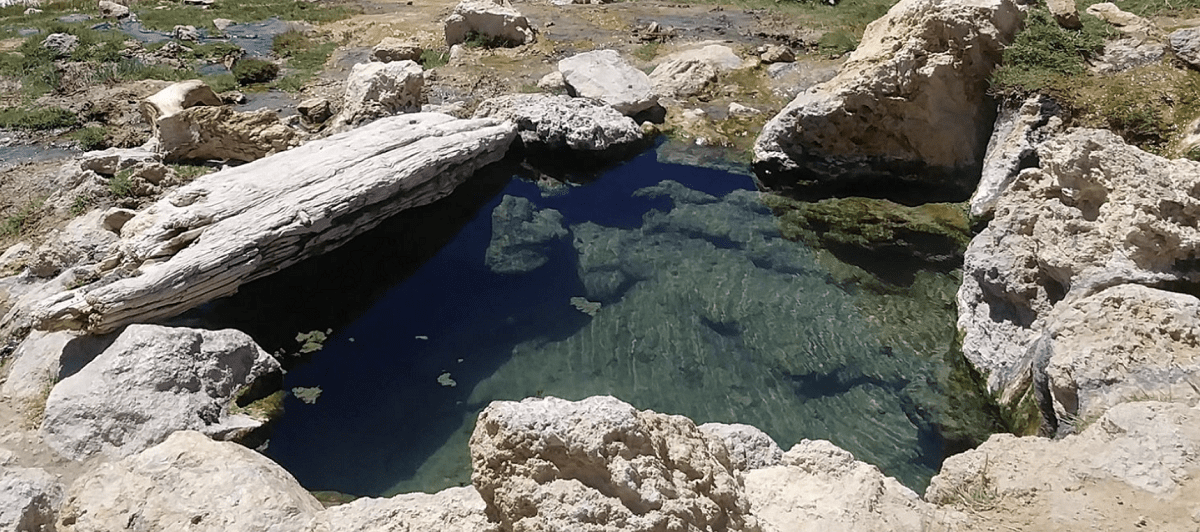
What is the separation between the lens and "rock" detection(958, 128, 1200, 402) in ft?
31.2

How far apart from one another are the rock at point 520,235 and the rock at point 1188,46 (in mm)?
12666

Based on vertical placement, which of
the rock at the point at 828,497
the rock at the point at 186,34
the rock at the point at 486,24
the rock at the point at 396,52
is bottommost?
the rock at the point at 186,34

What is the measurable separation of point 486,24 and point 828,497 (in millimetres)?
23755

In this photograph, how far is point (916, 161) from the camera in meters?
17.0

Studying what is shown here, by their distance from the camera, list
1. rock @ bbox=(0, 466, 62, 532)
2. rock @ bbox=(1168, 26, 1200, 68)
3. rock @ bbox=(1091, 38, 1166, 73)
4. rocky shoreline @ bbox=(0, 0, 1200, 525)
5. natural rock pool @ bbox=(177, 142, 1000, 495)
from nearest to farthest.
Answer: rocky shoreline @ bbox=(0, 0, 1200, 525) → rock @ bbox=(0, 466, 62, 532) → natural rock pool @ bbox=(177, 142, 1000, 495) → rock @ bbox=(1168, 26, 1200, 68) → rock @ bbox=(1091, 38, 1166, 73)

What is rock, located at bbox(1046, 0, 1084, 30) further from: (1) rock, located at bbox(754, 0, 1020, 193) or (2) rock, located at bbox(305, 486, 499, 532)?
(2) rock, located at bbox(305, 486, 499, 532)

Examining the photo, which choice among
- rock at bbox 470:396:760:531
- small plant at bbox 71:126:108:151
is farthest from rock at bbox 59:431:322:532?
small plant at bbox 71:126:108:151

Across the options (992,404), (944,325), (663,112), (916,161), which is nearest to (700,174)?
(663,112)

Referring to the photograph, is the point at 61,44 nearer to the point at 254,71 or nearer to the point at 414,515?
the point at 254,71

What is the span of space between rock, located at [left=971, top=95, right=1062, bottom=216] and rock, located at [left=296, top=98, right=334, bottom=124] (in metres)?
16.4

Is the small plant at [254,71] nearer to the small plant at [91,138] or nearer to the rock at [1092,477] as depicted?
the small plant at [91,138]

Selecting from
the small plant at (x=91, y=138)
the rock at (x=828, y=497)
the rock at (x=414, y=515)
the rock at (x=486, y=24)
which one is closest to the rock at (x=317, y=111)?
the small plant at (x=91, y=138)

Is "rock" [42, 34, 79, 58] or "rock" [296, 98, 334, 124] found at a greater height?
"rock" [296, 98, 334, 124]

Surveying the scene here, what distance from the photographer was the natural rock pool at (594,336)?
33.9 ft
